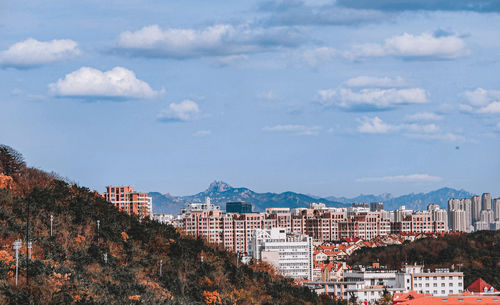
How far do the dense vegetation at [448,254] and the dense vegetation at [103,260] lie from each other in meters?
46.0

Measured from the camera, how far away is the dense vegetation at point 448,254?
254 ft

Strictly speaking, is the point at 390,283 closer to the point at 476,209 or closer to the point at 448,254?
the point at 448,254

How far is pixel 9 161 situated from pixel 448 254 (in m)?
57.5

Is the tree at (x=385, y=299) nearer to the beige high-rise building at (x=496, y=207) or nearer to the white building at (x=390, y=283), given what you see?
the white building at (x=390, y=283)

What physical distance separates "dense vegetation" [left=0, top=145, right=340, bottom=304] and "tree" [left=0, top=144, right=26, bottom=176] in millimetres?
52

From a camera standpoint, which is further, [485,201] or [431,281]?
[485,201]

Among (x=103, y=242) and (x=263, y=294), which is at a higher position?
(x=103, y=242)

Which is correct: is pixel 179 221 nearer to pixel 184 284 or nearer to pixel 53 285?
pixel 184 284

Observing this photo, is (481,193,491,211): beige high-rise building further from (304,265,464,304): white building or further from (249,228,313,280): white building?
(304,265,464,304): white building

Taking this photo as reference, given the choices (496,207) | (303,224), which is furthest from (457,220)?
(303,224)

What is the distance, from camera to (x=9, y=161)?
29.7 metres

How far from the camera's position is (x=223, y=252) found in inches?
1359

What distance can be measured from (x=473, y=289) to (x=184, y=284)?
146ft

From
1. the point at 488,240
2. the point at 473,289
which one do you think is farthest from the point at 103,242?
the point at 488,240
